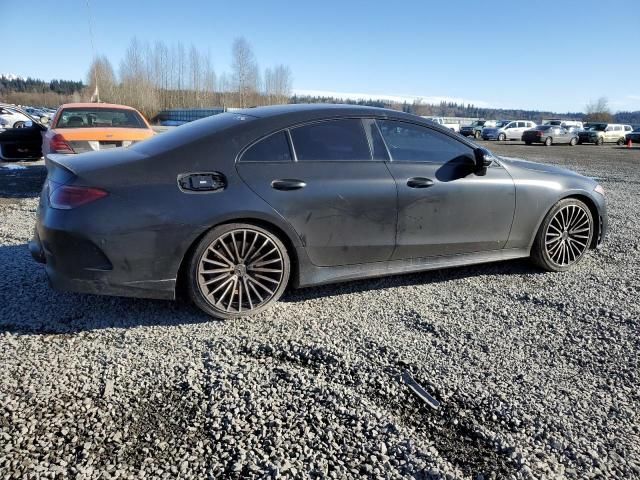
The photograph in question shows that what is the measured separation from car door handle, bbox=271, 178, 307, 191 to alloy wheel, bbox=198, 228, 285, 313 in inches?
14.0

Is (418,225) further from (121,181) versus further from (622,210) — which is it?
(622,210)

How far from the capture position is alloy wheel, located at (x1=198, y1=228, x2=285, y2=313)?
3.17m

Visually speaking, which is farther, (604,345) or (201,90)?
(201,90)

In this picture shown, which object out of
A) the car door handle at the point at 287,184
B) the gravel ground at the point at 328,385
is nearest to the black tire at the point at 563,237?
the gravel ground at the point at 328,385

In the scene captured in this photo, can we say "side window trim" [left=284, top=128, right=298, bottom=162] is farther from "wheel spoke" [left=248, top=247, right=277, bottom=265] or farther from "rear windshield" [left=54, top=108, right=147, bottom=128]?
"rear windshield" [left=54, top=108, right=147, bottom=128]

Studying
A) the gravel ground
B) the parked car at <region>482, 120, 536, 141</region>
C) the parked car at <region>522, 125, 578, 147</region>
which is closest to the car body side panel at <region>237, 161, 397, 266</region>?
the gravel ground

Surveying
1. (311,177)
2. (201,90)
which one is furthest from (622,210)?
(201,90)

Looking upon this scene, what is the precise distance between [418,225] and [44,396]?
2.73 metres

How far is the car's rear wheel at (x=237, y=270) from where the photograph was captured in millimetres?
3135

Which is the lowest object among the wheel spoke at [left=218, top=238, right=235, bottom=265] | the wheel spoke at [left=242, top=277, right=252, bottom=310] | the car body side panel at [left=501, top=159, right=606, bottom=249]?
the wheel spoke at [left=242, top=277, right=252, bottom=310]

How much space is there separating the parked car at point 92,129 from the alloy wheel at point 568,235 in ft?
19.5

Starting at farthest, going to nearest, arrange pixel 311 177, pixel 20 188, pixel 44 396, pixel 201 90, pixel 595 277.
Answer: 1. pixel 201 90
2. pixel 20 188
3. pixel 595 277
4. pixel 311 177
5. pixel 44 396

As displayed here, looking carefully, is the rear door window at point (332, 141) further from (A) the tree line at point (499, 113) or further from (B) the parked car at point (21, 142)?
(A) the tree line at point (499, 113)

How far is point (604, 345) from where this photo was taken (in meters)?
3.03
